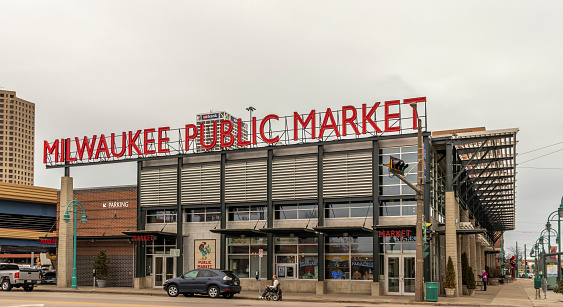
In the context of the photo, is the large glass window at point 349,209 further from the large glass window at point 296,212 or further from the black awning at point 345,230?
the black awning at point 345,230

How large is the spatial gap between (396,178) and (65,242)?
2508cm

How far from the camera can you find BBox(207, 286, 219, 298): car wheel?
32.2 meters

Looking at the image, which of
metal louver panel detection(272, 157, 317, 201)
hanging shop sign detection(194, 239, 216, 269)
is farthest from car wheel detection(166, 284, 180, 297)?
metal louver panel detection(272, 157, 317, 201)

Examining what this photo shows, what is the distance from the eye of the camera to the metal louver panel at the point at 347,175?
36.3 meters

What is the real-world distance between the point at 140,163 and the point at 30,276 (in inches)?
426

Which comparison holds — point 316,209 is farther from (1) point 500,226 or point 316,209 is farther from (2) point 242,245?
(1) point 500,226

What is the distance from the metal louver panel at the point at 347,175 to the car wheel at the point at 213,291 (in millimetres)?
9320

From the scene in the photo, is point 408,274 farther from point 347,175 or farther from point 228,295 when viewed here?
point 228,295

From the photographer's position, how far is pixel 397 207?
35.5 meters

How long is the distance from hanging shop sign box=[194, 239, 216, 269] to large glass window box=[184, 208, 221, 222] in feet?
4.96

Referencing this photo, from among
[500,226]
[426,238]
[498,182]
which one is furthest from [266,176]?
[500,226]

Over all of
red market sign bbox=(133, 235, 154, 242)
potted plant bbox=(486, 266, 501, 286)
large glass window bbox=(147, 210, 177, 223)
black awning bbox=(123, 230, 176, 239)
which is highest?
large glass window bbox=(147, 210, 177, 223)

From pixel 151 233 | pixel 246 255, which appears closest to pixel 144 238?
pixel 151 233

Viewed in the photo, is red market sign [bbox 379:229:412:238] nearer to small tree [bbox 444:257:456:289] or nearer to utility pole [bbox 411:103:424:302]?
small tree [bbox 444:257:456:289]
